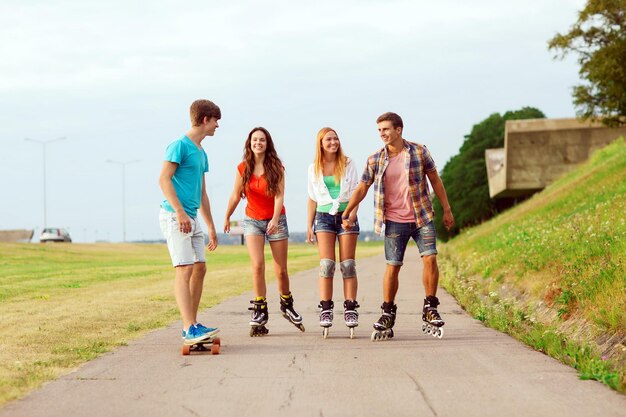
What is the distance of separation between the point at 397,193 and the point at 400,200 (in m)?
0.08

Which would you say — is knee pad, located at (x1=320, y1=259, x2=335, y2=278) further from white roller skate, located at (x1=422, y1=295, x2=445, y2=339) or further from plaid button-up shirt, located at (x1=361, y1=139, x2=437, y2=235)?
white roller skate, located at (x1=422, y1=295, x2=445, y2=339)

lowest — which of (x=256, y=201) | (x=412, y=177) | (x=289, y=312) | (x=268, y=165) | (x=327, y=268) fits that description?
(x=289, y=312)

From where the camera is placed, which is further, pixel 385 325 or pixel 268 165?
pixel 268 165

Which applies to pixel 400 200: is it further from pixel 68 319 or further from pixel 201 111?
pixel 68 319

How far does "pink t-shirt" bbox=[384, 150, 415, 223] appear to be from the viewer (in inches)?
356

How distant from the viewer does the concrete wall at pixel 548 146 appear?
51.7 m

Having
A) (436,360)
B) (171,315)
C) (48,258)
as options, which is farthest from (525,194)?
(436,360)

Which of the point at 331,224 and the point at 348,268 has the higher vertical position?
the point at 331,224

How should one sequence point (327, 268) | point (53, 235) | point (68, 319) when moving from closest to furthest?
point (327, 268) < point (68, 319) < point (53, 235)

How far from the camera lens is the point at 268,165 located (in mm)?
9453

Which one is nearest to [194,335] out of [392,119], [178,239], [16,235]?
[178,239]

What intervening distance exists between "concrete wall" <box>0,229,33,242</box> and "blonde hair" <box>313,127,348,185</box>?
89289mm

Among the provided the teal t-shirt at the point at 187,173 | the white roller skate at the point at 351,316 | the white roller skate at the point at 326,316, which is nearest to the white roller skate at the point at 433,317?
the white roller skate at the point at 351,316

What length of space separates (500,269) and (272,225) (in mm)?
7639
